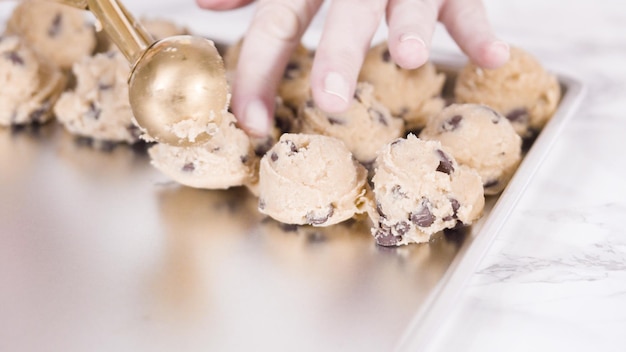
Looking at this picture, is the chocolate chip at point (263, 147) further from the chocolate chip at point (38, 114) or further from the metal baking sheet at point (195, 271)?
the chocolate chip at point (38, 114)

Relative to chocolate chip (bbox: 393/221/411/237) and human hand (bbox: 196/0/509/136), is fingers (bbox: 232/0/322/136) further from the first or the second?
chocolate chip (bbox: 393/221/411/237)

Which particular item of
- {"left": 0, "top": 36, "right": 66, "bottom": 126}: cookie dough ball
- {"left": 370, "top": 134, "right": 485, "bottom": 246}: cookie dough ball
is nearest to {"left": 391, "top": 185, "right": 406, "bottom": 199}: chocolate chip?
{"left": 370, "top": 134, "right": 485, "bottom": 246}: cookie dough ball

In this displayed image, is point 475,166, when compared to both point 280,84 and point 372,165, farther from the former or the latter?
point 280,84

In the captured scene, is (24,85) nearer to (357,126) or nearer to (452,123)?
(357,126)

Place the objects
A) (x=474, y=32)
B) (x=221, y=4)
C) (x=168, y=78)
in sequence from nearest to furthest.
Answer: (x=168, y=78) < (x=474, y=32) < (x=221, y=4)

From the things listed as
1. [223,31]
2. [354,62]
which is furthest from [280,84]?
[223,31]

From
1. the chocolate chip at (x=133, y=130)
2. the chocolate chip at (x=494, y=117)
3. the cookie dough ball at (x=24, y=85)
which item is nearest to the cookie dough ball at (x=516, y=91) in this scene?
the chocolate chip at (x=494, y=117)

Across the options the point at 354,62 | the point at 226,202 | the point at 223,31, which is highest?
the point at 354,62

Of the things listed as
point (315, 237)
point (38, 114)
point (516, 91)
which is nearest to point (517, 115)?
point (516, 91)
